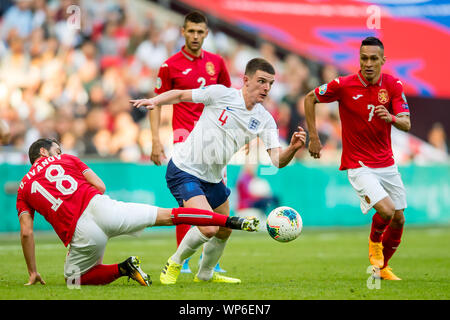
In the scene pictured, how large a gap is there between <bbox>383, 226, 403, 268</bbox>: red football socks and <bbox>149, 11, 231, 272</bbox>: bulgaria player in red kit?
2.41 m

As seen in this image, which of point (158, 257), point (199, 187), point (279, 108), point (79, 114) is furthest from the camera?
point (279, 108)

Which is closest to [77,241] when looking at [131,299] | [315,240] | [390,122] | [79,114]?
[131,299]

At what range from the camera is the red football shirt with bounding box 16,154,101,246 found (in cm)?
704

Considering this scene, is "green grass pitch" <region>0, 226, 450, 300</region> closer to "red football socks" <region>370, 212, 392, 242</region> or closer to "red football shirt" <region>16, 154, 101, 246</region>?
"red football socks" <region>370, 212, 392, 242</region>

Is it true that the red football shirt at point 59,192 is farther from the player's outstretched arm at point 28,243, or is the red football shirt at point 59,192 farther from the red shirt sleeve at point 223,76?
the red shirt sleeve at point 223,76

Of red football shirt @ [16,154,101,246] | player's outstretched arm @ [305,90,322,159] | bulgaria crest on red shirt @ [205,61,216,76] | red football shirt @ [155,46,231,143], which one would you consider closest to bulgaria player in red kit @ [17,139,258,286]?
red football shirt @ [16,154,101,246]

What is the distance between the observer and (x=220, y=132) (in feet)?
26.0

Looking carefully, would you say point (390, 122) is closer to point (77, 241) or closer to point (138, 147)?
point (77, 241)

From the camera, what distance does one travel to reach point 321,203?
17.5 m

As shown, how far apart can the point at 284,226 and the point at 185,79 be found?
2.92m

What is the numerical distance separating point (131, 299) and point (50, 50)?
11.7 metres

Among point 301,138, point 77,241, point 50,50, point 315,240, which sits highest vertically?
point 50,50

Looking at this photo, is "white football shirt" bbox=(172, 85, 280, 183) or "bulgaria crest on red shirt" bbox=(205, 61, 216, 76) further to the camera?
"bulgaria crest on red shirt" bbox=(205, 61, 216, 76)

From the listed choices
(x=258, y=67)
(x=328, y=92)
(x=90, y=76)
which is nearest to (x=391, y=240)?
(x=328, y=92)
